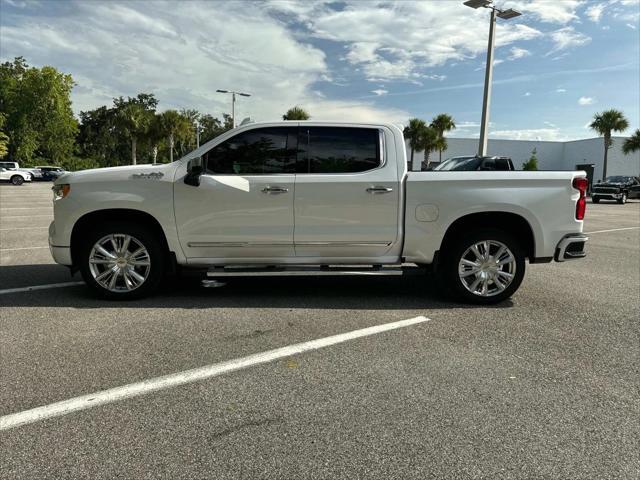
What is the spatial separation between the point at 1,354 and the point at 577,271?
7.28m

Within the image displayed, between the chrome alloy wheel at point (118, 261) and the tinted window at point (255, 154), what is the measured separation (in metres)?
1.16

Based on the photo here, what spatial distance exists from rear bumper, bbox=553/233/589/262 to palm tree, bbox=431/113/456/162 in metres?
51.2

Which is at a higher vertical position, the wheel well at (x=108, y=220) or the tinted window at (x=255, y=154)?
the tinted window at (x=255, y=154)

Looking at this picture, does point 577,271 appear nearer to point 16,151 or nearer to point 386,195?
point 386,195

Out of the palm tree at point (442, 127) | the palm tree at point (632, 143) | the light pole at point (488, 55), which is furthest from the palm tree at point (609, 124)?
the light pole at point (488, 55)

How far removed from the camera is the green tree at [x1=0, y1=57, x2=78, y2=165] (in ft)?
176

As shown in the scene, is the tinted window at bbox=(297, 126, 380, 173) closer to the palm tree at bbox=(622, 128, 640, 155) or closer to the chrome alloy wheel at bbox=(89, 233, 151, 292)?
the chrome alloy wheel at bbox=(89, 233, 151, 292)

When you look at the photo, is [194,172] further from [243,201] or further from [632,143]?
[632,143]

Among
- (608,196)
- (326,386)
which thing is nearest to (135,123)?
(608,196)

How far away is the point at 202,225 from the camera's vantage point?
508 cm

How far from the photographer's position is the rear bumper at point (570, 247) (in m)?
5.16

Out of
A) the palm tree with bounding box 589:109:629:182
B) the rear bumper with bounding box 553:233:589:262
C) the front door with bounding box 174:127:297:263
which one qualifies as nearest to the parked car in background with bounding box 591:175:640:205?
the palm tree with bounding box 589:109:629:182

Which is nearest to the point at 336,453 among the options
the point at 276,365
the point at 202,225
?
the point at 276,365

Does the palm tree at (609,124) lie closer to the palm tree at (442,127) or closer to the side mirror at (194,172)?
the palm tree at (442,127)
